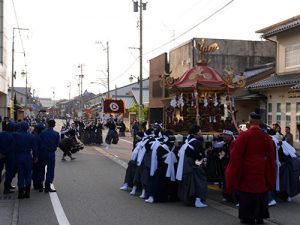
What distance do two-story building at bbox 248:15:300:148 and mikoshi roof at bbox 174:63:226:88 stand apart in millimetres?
10258

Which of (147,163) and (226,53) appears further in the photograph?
(226,53)

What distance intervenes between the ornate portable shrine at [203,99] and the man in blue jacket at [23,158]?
17.6 ft

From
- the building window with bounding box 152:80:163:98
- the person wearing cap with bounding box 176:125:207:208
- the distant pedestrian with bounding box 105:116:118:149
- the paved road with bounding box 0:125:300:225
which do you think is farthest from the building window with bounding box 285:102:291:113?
the building window with bounding box 152:80:163:98

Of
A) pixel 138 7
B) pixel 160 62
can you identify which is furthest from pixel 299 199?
pixel 160 62

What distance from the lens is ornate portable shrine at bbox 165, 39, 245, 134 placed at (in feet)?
46.3

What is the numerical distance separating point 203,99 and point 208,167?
12.8ft

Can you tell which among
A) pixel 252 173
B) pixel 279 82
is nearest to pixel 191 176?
pixel 252 173

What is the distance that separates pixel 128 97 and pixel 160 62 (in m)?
23.9

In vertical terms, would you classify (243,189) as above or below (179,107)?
below

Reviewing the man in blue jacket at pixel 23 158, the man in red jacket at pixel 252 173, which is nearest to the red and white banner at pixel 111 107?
the man in blue jacket at pixel 23 158

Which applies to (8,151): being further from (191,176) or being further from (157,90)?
(157,90)

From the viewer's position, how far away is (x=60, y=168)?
646 inches

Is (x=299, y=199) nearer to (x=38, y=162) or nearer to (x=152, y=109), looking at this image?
(x=38, y=162)

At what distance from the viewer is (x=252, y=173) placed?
7859 millimetres
